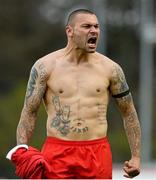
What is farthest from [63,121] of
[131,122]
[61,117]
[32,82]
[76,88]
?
[131,122]

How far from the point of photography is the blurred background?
47.6 m

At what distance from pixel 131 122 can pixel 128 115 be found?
78mm

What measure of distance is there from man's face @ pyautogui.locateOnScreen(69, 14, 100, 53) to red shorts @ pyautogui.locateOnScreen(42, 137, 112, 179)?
2.94 feet

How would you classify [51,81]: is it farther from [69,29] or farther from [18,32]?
[18,32]

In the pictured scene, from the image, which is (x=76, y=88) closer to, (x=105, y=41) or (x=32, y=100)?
(x=32, y=100)

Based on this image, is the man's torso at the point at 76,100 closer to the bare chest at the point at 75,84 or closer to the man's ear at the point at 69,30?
the bare chest at the point at 75,84

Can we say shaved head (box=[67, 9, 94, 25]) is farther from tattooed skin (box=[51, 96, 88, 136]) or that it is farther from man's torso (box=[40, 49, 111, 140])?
tattooed skin (box=[51, 96, 88, 136])

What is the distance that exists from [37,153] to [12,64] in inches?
1838

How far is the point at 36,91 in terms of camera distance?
439 inches

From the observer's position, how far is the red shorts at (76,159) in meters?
10.9

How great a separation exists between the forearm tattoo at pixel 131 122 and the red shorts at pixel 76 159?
1.40ft

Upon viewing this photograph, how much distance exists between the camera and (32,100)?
11180 mm

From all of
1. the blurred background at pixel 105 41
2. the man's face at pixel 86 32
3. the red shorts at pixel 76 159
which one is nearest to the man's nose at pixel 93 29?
the man's face at pixel 86 32

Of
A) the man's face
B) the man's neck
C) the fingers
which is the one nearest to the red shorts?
the fingers
